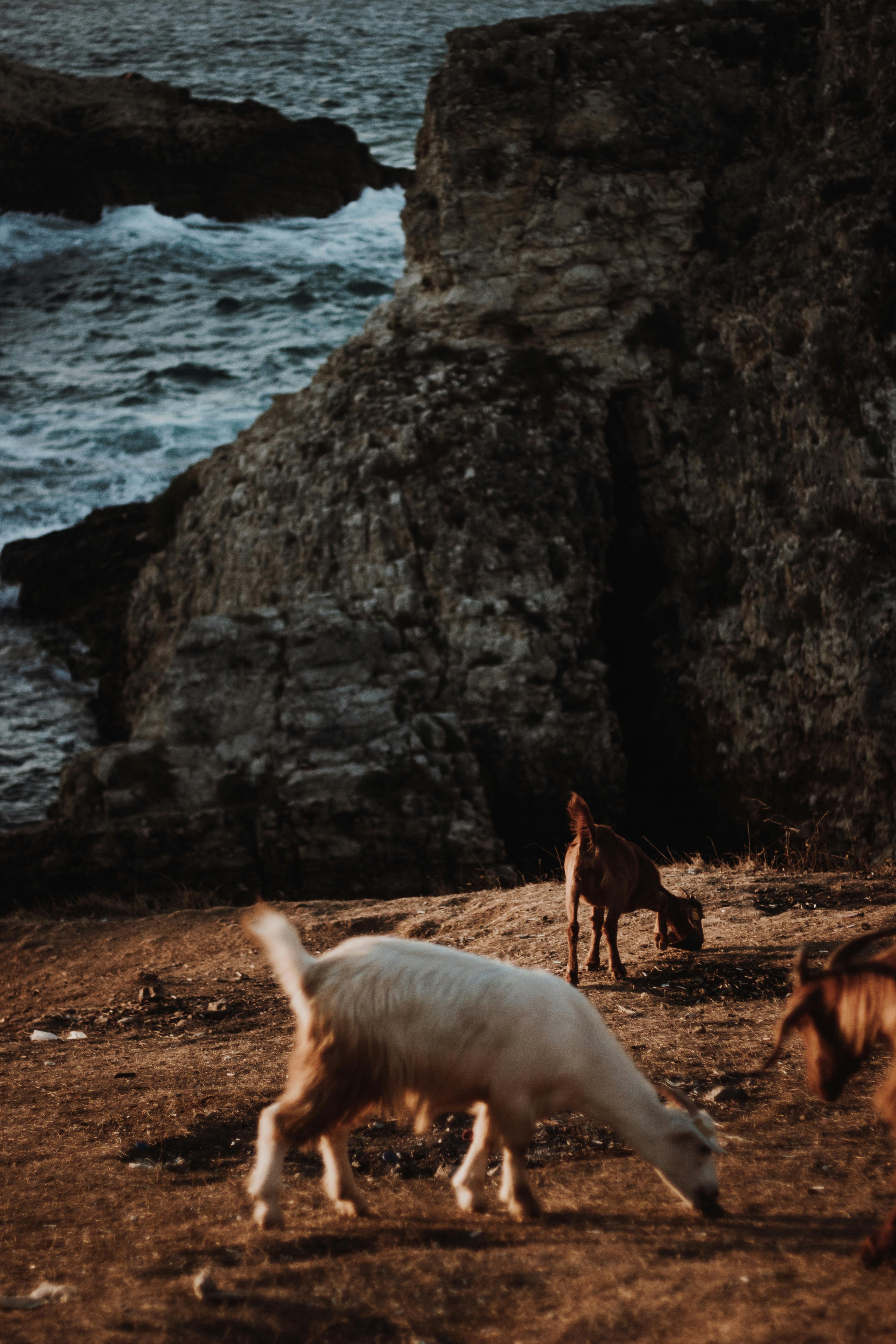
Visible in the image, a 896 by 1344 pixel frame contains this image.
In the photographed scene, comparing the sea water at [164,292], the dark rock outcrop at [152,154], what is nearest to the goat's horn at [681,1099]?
the sea water at [164,292]

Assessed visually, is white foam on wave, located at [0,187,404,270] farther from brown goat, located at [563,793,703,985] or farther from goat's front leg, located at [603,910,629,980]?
goat's front leg, located at [603,910,629,980]

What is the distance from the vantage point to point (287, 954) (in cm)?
438

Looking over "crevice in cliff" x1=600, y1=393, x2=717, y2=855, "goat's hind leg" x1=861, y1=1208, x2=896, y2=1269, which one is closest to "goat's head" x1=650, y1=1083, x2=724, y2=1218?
"goat's hind leg" x1=861, y1=1208, x2=896, y2=1269

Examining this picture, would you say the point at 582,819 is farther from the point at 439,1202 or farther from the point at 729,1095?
the point at 439,1202

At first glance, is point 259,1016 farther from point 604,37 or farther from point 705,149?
point 604,37

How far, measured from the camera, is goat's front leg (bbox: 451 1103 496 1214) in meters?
4.38

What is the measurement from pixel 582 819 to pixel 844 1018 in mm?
3813

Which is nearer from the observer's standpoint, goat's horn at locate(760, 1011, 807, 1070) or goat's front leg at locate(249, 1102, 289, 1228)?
goat's horn at locate(760, 1011, 807, 1070)

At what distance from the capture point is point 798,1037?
656 cm

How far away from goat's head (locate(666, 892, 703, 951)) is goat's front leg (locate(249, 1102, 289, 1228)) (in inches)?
179

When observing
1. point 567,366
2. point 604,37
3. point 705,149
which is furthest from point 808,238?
point 604,37

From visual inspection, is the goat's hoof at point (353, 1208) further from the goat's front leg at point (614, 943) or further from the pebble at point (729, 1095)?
the goat's front leg at point (614, 943)

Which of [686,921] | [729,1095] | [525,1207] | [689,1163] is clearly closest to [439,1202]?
[525,1207]

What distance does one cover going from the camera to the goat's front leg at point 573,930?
7.62 metres
